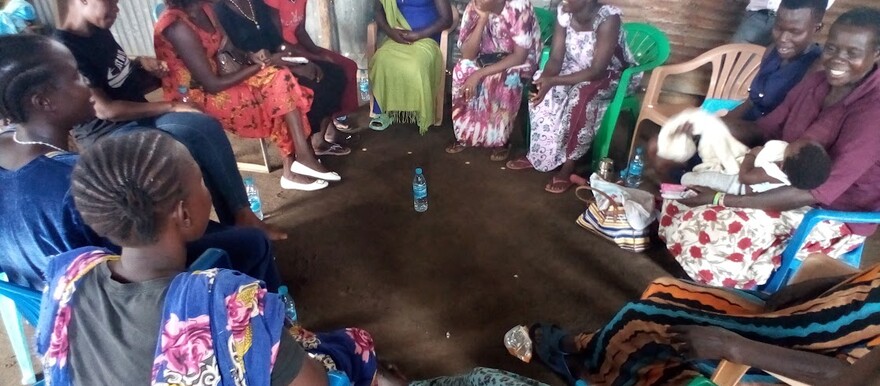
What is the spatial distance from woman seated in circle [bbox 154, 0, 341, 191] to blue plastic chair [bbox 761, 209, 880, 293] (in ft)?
7.62

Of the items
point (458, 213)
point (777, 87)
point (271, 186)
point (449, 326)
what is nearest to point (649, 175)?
point (777, 87)

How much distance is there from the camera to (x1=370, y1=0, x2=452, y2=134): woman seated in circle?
11.8ft

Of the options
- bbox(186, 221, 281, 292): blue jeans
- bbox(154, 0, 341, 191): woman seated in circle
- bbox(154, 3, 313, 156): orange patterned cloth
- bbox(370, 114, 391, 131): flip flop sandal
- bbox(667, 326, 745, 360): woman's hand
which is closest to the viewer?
bbox(667, 326, 745, 360): woman's hand

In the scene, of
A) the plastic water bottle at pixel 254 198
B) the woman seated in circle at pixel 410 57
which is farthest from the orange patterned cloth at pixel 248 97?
the woman seated in circle at pixel 410 57

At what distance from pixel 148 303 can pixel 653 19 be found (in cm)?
385

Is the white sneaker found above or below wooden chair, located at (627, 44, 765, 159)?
below

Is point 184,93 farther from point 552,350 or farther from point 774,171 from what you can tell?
point 774,171

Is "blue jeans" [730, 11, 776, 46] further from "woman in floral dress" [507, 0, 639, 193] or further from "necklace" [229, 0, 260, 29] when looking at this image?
"necklace" [229, 0, 260, 29]

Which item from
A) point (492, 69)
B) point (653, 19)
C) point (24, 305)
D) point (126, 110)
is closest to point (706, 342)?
point (24, 305)

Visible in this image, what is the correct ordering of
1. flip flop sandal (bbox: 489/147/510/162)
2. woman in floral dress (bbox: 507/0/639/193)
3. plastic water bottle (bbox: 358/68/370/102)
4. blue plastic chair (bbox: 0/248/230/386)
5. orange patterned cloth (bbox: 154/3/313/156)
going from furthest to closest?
plastic water bottle (bbox: 358/68/370/102), flip flop sandal (bbox: 489/147/510/162), woman in floral dress (bbox: 507/0/639/193), orange patterned cloth (bbox: 154/3/313/156), blue plastic chair (bbox: 0/248/230/386)

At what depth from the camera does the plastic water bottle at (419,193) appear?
3.02 m

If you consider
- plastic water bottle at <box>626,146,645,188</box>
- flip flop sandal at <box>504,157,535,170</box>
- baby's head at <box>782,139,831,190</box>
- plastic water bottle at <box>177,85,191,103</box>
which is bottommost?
flip flop sandal at <box>504,157,535,170</box>

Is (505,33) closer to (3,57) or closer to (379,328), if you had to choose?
(379,328)

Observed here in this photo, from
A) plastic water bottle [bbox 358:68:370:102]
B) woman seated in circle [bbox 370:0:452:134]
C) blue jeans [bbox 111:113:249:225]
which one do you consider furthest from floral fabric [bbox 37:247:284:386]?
plastic water bottle [bbox 358:68:370:102]
